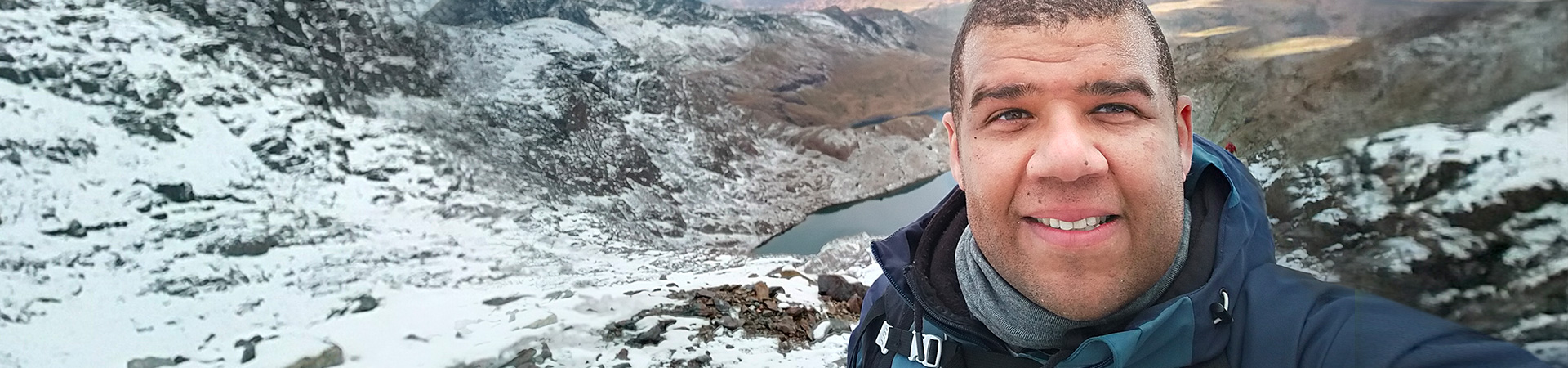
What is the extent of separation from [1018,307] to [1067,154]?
28 centimetres

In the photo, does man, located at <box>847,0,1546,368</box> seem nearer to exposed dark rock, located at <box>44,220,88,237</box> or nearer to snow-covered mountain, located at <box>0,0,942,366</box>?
snow-covered mountain, located at <box>0,0,942,366</box>

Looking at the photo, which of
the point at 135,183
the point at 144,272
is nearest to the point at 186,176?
the point at 135,183

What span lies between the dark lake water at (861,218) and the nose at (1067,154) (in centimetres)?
1200

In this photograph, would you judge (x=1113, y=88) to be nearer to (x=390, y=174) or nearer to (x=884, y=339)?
(x=884, y=339)

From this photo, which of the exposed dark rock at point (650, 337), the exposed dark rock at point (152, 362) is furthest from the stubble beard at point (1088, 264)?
the exposed dark rock at point (152, 362)

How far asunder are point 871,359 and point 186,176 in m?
12.5

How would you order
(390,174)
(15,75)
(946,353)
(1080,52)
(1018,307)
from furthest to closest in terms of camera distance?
(390,174), (15,75), (946,353), (1018,307), (1080,52)

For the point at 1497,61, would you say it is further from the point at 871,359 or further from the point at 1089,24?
the point at 871,359

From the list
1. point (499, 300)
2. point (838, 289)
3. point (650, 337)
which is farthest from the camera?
point (499, 300)

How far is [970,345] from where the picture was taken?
121 cm

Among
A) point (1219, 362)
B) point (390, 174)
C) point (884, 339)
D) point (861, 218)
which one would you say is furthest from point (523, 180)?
point (1219, 362)

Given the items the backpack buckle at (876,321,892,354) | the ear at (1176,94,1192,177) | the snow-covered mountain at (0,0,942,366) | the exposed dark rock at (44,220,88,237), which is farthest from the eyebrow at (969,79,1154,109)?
the exposed dark rock at (44,220,88,237)

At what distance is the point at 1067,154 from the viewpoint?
0.91m

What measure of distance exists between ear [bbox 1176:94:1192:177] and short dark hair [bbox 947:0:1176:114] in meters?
0.03
